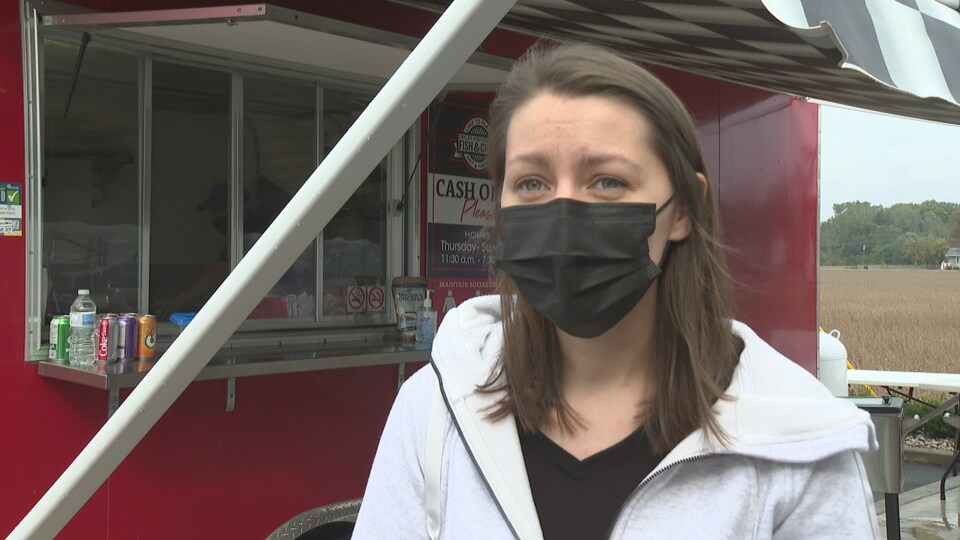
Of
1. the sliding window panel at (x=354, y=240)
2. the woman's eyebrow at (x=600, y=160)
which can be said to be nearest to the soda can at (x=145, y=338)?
the sliding window panel at (x=354, y=240)

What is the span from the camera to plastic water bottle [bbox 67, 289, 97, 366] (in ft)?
10.0

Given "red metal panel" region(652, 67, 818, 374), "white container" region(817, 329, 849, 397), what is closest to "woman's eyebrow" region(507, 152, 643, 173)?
"red metal panel" region(652, 67, 818, 374)

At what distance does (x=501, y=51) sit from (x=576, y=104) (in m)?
3.05

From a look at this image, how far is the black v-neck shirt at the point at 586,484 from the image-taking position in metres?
1.22

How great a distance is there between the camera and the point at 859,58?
2.69 meters

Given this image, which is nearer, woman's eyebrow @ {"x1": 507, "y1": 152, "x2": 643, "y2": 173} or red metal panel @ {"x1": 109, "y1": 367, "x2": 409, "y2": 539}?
woman's eyebrow @ {"x1": 507, "y1": 152, "x2": 643, "y2": 173}

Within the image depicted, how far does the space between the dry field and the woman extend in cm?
707

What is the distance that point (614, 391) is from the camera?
135 cm

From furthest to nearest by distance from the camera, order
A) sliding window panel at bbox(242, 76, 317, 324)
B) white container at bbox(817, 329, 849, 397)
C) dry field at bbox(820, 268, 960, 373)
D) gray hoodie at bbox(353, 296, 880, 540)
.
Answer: dry field at bbox(820, 268, 960, 373), white container at bbox(817, 329, 849, 397), sliding window panel at bbox(242, 76, 317, 324), gray hoodie at bbox(353, 296, 880, 540)

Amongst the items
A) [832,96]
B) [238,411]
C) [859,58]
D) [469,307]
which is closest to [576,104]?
[469,307]

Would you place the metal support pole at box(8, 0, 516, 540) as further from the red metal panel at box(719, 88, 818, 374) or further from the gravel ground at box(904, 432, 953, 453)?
the gravel ground at box(904, 432, 953, 453)

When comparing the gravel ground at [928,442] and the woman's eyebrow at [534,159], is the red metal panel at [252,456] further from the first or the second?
the gravel ground at [928,442]

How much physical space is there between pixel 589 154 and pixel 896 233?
40.6m

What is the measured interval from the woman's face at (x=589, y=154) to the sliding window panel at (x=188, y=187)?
2.64 m
